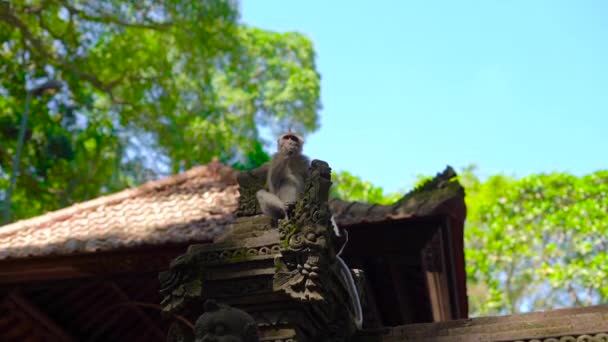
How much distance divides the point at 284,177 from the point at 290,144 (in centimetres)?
29

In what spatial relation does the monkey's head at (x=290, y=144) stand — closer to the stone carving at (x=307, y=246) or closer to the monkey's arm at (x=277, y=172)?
the monkey's arm at (x=277, y=172)

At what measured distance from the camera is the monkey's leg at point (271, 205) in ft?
18.3

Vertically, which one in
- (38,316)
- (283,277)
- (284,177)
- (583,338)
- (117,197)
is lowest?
(583,338)

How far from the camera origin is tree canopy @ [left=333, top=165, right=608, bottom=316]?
22422 millimetres

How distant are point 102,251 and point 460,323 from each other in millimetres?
4815

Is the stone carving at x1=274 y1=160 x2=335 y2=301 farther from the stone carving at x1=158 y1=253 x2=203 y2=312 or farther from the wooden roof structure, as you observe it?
the wooden roof structure

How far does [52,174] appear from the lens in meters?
20.8

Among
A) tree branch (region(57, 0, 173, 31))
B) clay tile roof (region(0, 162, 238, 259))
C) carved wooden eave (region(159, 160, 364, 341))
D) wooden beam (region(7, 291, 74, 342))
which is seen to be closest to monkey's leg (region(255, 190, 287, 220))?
carved wooden eave (region(159, 160, 364, 341))

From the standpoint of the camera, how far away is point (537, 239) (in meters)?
23.7

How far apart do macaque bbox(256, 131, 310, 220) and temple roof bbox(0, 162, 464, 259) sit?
8.29 ft

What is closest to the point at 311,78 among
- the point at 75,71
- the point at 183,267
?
the point at 75,71

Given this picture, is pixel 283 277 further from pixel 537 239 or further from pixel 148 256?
Result: pixel 537 239

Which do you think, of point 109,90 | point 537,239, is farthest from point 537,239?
point 109,90

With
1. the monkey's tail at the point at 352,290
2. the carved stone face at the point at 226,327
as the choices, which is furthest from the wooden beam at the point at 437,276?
the carved stone face at the point at 226,327
